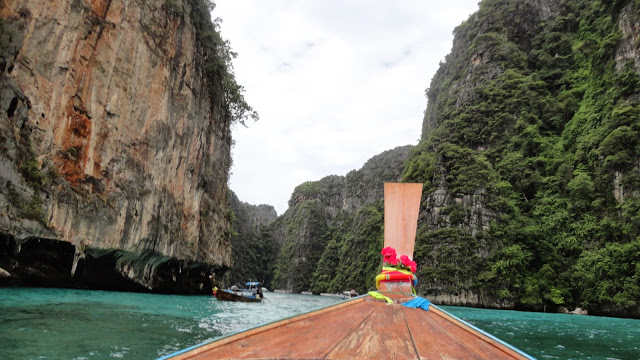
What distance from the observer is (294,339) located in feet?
8.28

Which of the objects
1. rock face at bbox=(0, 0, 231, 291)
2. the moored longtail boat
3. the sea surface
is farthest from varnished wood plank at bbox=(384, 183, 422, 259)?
rock face at bbox=(0, 0, 231, 291)

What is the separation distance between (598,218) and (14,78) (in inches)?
1283

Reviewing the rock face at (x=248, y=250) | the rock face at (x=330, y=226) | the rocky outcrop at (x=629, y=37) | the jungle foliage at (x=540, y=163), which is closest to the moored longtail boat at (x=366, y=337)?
the jungle foliage at (x=540, y=163)

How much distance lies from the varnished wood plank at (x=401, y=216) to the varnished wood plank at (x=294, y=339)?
2.23 m

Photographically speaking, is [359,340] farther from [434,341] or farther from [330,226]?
[330,226]

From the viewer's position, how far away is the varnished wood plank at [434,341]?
227 cm

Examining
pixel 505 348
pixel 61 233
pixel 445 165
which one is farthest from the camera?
pixel 445 165

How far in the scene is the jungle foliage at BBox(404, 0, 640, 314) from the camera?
24.7m

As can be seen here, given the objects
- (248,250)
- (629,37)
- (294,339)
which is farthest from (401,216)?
(248,250)

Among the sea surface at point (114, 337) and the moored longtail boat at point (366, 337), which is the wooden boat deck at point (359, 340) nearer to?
the moored longtail boat at point (366, 337)

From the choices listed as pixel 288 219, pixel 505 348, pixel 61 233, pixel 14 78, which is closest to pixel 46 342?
pixel 505 348

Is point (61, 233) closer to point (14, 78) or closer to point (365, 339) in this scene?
point (14, 78)

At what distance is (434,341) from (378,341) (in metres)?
0.40

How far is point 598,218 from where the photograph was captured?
85.0 ft
